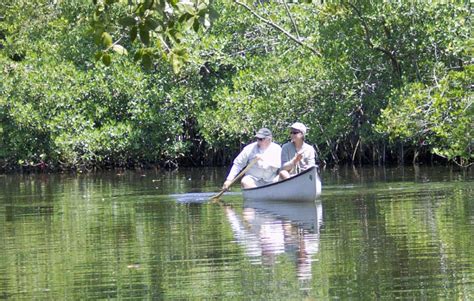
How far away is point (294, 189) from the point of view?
17672 mm

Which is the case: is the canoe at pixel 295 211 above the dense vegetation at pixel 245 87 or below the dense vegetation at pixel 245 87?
below

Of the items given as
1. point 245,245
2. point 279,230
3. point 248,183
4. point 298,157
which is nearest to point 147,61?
point 245,245

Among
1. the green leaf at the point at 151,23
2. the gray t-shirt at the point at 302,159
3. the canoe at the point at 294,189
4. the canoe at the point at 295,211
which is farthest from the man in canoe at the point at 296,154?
the green leaf at the point at 151,23

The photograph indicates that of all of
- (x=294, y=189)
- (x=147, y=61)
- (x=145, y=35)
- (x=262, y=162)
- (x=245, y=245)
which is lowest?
(x=245, y=245)

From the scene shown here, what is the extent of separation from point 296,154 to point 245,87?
1104 centimetres

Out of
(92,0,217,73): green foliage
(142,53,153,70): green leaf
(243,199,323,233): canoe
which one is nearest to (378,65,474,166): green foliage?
(243,199,323,233): canoe

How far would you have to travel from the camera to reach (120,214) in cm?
1728

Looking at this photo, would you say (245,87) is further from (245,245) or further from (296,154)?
(245,245)

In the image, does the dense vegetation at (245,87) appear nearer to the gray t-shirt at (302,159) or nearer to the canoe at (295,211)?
the gray t-shirt at (302,159)

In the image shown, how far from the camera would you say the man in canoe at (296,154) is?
17641mm

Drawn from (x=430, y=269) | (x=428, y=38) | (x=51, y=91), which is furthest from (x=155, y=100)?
(x=430, y=269)

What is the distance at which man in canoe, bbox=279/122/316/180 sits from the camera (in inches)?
695

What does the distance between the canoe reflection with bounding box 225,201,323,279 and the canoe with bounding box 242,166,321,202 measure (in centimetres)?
13

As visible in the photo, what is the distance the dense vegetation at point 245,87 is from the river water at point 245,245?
3.69 m
